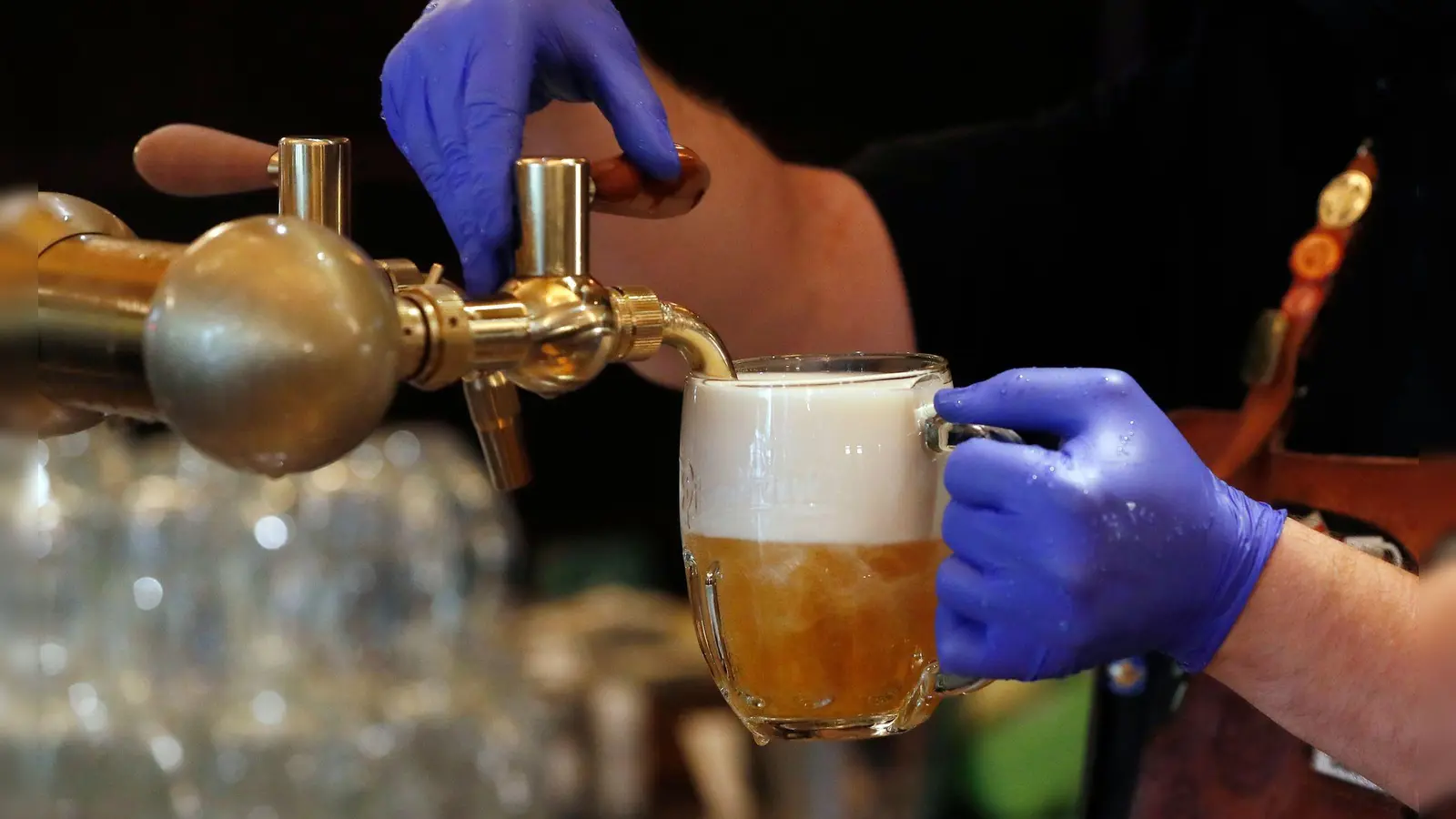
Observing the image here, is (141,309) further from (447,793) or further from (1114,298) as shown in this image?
(447,793)

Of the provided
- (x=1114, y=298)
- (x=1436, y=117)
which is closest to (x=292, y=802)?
(x=1114, y=298)

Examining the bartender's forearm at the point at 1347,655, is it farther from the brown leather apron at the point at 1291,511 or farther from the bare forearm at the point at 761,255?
the bare forearm at the point at 761,255

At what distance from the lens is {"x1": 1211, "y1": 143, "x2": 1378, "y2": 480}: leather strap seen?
1089 mm

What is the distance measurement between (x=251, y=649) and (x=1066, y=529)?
4.11 feet

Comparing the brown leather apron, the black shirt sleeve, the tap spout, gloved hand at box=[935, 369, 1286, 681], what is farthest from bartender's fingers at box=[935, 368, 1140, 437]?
the black shirt sleeve

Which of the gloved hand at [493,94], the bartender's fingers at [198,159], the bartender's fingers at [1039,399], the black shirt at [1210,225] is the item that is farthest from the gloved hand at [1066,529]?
the black shirt at [1210,225]

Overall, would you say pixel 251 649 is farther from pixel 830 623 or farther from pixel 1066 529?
pixel 1066 529

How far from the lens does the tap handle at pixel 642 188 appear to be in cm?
73

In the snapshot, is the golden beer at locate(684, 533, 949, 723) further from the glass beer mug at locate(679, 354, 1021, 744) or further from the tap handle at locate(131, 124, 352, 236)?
the tap handle at locate(131, 124, 352, 236)

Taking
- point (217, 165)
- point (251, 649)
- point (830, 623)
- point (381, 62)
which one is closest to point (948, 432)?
point (830, 623)

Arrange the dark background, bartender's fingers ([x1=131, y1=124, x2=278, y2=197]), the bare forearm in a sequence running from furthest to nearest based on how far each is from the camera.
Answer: the dark background → the bare forearm → bartender's fingers ([x1=131, y1=124, x2=278, y2=197])

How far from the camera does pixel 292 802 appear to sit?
1.67m

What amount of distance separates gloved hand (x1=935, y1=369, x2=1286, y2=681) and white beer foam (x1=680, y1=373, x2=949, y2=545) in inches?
1.2

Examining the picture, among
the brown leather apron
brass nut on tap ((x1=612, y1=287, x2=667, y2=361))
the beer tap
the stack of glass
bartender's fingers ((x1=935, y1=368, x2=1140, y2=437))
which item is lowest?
the stack of glass
